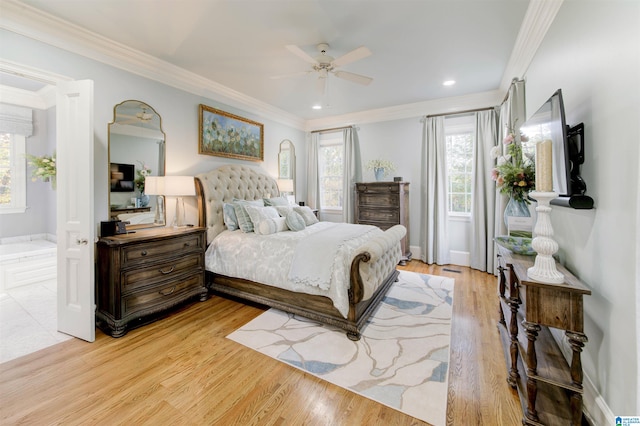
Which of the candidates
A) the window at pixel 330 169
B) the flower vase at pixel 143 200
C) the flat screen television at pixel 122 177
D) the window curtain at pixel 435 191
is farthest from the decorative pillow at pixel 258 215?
the window curtain at pixel 435 191

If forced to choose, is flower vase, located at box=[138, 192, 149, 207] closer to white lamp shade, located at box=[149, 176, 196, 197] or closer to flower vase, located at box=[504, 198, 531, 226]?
white lamp shade, located at box=[149, 176, 196, 197]

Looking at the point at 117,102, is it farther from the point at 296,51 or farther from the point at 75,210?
the point at 296,51

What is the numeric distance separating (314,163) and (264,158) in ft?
4.45

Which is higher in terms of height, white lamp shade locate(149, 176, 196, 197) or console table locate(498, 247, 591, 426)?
white lamp shade locate(149, 176, 196, 197)

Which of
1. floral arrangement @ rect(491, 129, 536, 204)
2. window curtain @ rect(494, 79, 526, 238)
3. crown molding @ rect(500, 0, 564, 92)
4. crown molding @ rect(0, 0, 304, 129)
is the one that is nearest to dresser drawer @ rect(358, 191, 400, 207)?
window curtain @ rect(494, 79, 526, 238)

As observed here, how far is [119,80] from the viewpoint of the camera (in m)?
2.90

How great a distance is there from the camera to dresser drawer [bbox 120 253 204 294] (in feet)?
8.16

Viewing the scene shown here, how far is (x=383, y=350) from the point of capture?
224cm

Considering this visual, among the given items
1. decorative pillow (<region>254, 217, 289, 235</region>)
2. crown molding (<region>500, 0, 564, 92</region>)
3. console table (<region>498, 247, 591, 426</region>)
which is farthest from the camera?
decorative pillow (<region>254, 217, 289, 235</region>)

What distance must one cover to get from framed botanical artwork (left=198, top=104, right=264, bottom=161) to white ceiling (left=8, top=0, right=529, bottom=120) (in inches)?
20.8

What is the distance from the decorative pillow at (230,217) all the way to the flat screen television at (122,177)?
3.55 feet

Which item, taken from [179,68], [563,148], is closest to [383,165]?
[563,148]

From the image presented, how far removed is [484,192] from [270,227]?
Answer: 11.8 feet

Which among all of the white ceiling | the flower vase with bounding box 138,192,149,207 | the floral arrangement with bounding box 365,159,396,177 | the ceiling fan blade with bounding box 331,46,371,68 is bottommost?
the flower vase with bounding box 138,192,149,207
